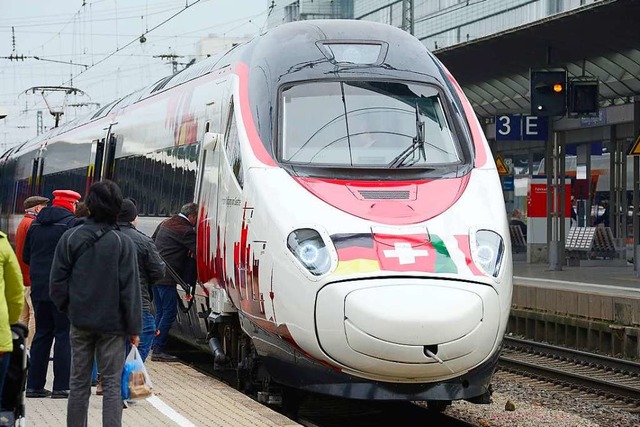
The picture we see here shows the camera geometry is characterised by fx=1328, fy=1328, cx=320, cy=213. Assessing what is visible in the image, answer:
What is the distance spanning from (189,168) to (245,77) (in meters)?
2.18

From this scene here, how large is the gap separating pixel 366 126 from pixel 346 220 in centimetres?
151

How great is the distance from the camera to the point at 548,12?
40531 mm

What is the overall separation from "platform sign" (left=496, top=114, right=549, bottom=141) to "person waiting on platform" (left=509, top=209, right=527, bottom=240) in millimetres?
10936

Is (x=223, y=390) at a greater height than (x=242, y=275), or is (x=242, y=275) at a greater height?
(x=242, y=275)

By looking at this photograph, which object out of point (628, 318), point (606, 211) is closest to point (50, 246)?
point (628, 318)

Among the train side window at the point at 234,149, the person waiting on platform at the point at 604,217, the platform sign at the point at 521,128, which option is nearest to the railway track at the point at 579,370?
the train side window at the point at 234,149

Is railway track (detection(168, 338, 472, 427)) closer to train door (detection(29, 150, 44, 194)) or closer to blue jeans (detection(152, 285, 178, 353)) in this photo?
blue jeans (detection(152, 285, 178, 353))

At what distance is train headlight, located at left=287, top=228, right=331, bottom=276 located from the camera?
898 cm

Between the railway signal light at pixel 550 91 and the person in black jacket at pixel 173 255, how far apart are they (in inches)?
288

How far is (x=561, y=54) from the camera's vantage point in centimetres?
2259

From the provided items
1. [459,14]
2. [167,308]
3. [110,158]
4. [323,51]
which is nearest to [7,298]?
[323,51]

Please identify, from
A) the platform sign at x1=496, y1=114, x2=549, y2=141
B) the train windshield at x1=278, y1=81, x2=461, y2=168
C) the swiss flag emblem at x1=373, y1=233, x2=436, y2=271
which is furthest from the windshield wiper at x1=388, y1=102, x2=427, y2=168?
the platform sign at x1=496, y1=114, x2=549, y2=141

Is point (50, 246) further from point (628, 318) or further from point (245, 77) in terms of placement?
point (628, 318)

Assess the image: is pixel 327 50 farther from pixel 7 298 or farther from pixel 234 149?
pixel 7 298
